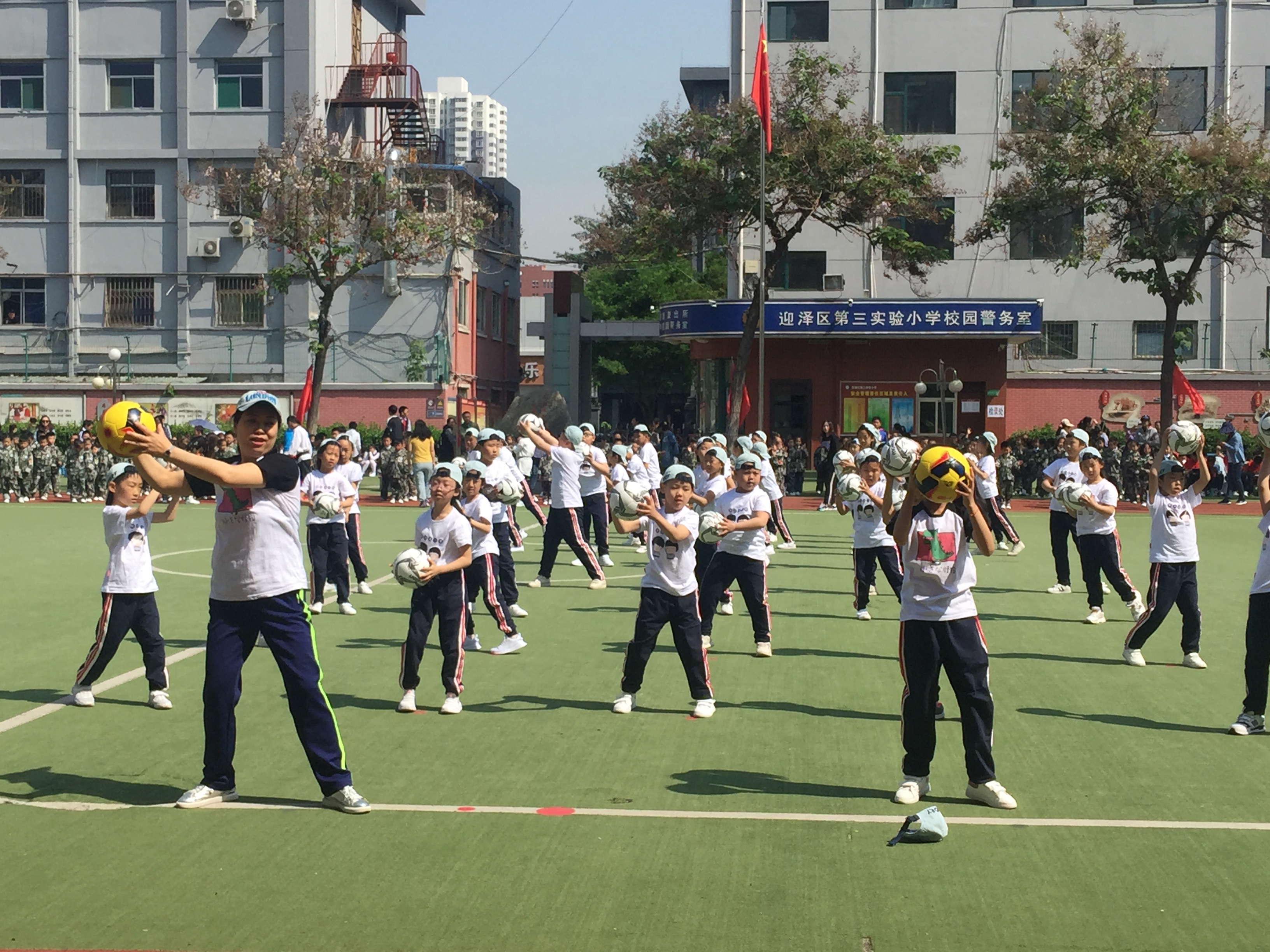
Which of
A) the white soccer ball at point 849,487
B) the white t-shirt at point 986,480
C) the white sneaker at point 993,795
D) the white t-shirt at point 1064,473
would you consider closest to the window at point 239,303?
the white t-shirt at point 986,480

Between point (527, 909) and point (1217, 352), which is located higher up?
point (1217, 352)

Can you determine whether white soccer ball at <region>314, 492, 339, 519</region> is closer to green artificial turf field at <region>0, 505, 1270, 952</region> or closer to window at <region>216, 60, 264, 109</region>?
green artificial turf field at <region>0, 505, 1270, 952</region>

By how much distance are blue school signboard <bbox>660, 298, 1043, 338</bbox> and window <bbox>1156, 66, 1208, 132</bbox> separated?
8.20 m

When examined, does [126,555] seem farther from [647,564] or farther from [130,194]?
[130,194]

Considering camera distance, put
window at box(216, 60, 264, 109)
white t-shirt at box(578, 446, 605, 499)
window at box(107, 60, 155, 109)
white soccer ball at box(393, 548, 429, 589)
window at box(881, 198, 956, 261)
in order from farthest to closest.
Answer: window at box(107, 60, 155, 109)
window at box(216, 60, 264, 109)
window at box(881, 198, 956, 261)
white t-shirt at box(578, 446, 605, 499)
white soccer ball at box(393, 548, 429, 589)

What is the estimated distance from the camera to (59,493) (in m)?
36.6

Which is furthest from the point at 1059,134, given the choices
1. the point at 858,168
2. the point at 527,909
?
the point at 527,909

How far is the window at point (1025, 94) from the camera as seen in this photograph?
3544 cm

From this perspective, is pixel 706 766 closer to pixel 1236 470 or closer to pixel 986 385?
pixel 1236 470

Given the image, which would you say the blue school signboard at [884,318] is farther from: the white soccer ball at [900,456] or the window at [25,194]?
the white soccer ball at [900,456]

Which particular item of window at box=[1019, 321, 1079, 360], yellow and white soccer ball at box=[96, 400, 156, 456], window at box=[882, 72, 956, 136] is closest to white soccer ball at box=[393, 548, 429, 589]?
yellow and white soccer ball at box=[96, 400, 156, 456]

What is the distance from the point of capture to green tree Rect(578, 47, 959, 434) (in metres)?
34.9

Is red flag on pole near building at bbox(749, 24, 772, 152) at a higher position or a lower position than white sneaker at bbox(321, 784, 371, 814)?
higher

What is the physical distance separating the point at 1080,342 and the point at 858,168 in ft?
39.2
